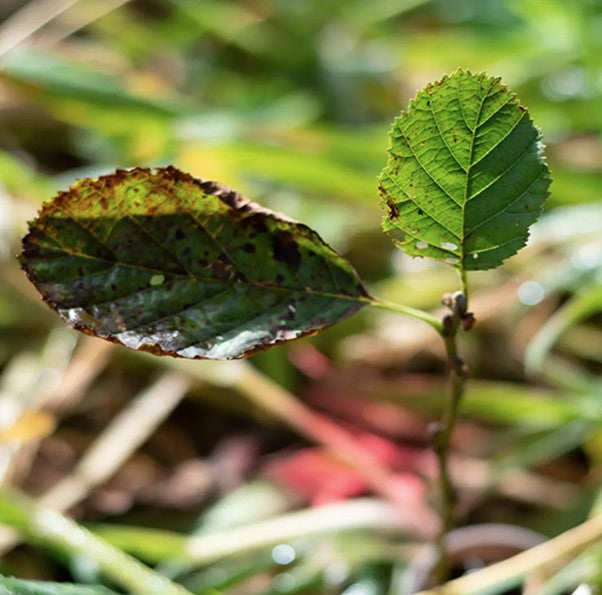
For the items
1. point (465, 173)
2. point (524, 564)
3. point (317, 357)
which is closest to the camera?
point (465, 173)

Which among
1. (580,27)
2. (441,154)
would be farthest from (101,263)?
(580,27)

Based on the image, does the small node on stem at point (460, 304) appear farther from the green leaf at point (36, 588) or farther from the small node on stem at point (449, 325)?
the green leaf at point (36, 588)

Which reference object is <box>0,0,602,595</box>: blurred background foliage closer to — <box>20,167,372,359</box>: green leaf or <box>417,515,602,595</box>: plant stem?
<box>417,515,602,595</box>: plant stem

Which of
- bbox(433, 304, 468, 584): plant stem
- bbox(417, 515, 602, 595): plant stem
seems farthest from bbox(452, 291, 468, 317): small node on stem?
bbox(417, 515, 602, 595): plant stem

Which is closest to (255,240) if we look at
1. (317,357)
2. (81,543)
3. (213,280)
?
(213,280)

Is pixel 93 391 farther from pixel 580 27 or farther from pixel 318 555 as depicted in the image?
pixel 580 27

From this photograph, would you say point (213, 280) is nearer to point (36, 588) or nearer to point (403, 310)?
point (403, 310)
